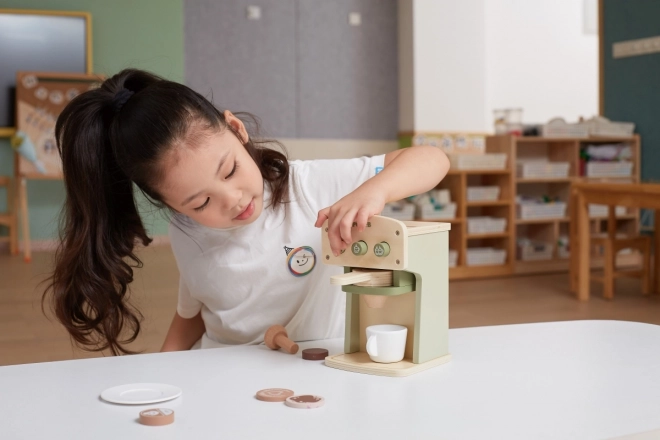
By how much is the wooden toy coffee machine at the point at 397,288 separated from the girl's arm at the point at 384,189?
2 cm

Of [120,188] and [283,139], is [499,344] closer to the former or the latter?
[120,188]

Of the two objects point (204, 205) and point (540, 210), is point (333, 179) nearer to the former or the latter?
point (204, 205)

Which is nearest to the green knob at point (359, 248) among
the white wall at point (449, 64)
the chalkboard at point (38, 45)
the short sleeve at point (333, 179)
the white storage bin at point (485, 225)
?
the short sleeve at point (333, 179)

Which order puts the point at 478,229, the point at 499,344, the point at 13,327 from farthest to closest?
the point at 478,229 → the point at 13,327 → the point at 499,344

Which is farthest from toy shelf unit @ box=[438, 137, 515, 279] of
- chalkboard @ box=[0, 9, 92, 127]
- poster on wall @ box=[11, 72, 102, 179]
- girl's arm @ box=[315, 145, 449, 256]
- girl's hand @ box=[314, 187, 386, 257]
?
girl's hand @ box=[314, 187, 386, 257]

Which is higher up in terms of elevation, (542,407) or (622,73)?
(622,73)

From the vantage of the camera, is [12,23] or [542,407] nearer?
[542,407]

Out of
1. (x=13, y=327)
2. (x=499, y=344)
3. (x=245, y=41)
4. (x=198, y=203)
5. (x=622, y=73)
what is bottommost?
(x=13, y=327)

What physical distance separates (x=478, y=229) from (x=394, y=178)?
12.5 feet

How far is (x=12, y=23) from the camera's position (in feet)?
→ 19.0

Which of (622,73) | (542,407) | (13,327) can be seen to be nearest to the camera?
(542,407)

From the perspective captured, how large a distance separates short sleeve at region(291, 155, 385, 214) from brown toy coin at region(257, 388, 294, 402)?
18.9 inches

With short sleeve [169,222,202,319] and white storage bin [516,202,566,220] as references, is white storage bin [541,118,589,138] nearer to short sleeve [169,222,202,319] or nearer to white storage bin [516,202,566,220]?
white storage bin [516,202,566,220]

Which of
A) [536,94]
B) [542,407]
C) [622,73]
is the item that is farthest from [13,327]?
[536,94]
